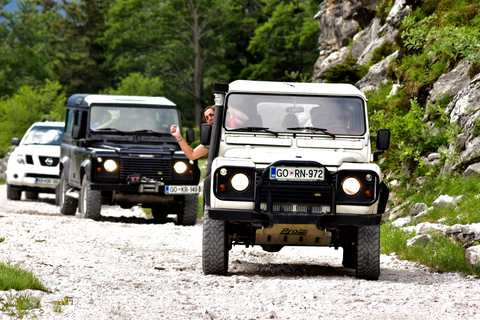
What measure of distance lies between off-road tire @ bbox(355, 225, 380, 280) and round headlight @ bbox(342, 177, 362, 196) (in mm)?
508

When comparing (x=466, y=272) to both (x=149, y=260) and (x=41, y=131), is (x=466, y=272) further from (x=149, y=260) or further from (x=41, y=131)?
(x=41, y=131)

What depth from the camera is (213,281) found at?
7648mm

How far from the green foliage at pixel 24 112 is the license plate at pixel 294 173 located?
98.3ft

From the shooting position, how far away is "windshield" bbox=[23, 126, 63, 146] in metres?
19.5

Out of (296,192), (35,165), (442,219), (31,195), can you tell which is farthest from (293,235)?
(31,195)

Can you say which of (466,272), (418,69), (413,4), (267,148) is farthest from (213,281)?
(413,4)

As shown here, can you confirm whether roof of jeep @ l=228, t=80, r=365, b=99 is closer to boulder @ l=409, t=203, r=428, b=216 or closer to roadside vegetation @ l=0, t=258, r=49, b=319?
roadside vegetation @ l=0, t=258, r=49, b=319

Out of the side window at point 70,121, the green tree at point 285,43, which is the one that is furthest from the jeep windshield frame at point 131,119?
the green tree at point 285,43

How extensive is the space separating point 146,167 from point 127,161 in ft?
1.22

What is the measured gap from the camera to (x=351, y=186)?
7.68 meters

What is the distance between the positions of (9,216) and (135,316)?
347 inches

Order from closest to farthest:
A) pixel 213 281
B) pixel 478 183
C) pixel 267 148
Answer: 1. pixel 213 281
2. pixel 267 148
3. pixel 478 183

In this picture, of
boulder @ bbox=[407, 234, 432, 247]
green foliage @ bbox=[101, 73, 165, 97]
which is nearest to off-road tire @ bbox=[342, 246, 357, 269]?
boulder @ bbox=[407, 234, 432, 247]

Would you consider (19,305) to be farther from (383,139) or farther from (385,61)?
(385,61)
